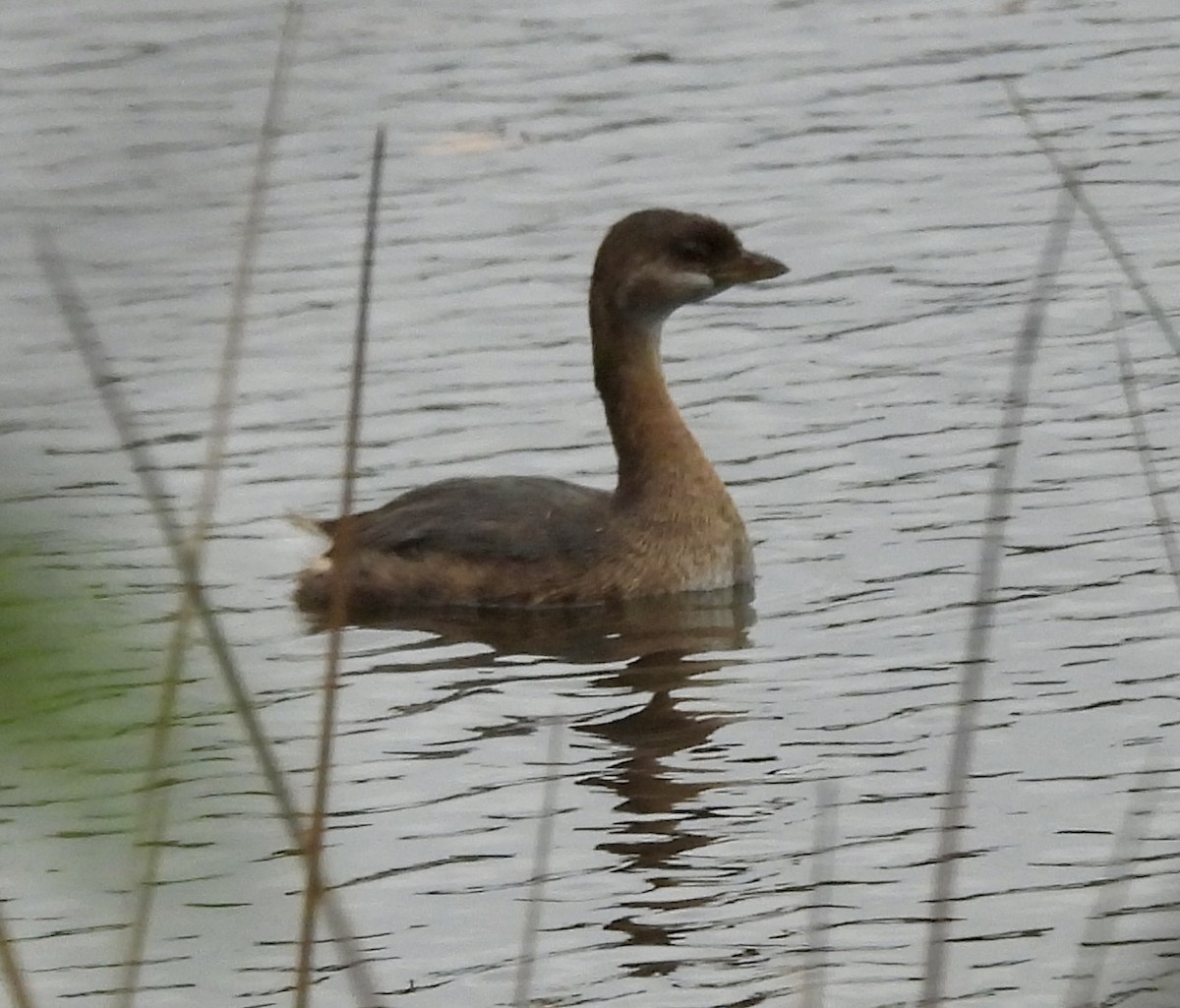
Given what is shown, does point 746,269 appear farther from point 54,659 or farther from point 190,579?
point 54,659

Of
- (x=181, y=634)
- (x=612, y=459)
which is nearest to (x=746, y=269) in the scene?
(x=612, y=459)

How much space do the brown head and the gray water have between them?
0.76 metres

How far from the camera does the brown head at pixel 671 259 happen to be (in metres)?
9.27

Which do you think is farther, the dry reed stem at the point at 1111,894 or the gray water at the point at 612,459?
the dry reed stem at the point at 1111,894

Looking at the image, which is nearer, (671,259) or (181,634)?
(181,634)

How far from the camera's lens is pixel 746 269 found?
9281mm

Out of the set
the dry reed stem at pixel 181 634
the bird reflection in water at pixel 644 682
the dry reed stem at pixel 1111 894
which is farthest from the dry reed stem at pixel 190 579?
the bird reflection in water at pixel 644 682

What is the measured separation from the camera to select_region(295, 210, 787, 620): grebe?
29.3 feet

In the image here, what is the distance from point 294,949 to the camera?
5672 mm

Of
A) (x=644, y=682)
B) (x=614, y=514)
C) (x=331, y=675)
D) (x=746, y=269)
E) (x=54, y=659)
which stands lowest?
(x=644, y=682)

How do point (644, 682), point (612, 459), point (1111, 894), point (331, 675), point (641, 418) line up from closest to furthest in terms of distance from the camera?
point (331, 675), point (1111, 894), point (644, 682), point (641, 418), point (612, 459)

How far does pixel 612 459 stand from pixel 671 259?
1104mm

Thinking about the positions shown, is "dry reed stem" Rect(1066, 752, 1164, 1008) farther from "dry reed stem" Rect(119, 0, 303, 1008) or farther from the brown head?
the brown head

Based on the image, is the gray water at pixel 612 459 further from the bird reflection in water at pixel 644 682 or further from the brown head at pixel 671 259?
the brown head at pixel 671 259
